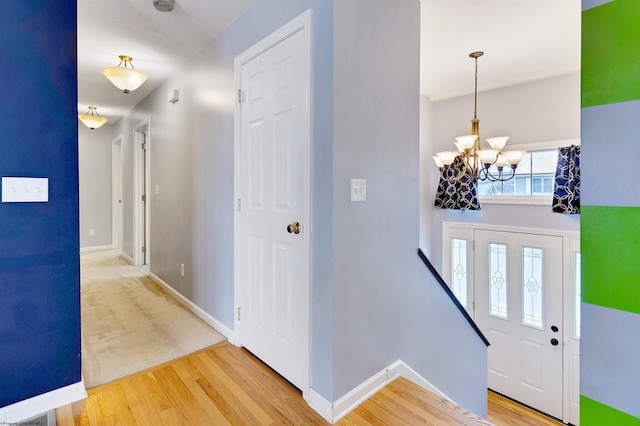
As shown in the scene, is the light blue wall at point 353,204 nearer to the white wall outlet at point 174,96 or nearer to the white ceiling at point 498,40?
the white wall outlet at point 174,96

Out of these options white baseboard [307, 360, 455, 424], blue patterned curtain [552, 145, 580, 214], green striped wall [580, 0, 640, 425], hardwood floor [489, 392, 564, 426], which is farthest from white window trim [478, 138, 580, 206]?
green striped wall [580, 0, 640, 425]

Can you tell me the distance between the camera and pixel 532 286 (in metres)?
3.73

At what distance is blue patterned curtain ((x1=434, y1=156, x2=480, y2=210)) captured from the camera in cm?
405

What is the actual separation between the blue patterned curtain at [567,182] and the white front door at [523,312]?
38cm

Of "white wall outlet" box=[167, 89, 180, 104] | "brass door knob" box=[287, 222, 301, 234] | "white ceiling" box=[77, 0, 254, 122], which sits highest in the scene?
"white ceiling" box=[77, 0, 254, 122]

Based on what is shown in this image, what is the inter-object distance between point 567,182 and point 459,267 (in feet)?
5.25

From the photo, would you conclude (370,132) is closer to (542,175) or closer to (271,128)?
(271,128)

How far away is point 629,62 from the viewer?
49cm

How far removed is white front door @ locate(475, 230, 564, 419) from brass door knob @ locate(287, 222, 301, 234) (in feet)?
10.3

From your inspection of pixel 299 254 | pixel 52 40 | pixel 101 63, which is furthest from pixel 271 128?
pixel 101 63

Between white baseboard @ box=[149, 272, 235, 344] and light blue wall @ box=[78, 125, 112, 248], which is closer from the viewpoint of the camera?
white baseboard @ box=[149, 272, 235, 344]

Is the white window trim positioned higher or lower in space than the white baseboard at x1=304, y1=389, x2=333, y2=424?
higher

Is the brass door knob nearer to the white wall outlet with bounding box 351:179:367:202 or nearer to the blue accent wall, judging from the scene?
the white wall outlet with bounding box 351:179:367:202

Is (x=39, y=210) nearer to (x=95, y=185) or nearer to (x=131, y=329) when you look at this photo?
(x=131, y=329)
